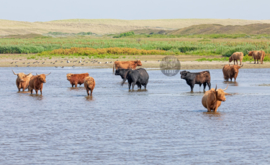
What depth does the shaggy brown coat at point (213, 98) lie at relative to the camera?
42.6 ft

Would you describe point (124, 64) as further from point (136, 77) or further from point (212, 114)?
point (212, 114)

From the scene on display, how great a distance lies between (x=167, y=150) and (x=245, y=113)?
5.35 m

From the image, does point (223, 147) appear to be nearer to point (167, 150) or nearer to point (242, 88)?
point (167, 150)

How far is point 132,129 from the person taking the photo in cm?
1101

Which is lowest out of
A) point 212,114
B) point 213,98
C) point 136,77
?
point 212,114

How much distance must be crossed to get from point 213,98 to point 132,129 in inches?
133

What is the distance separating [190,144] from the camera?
30.7 feet

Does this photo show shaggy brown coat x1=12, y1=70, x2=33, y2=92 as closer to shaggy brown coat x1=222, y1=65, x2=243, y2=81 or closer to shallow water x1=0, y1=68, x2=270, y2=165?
shallow water x1=0, y1=68, x2=270, y2=165

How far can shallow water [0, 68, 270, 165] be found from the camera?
845 cm

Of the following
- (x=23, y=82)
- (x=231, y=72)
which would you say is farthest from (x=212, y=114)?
(x=231, y=72)

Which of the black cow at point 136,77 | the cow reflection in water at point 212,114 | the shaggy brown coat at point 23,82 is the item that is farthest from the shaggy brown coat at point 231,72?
the cow reflection in water at point 212,114

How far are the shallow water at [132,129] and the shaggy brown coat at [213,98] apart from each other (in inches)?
11.4

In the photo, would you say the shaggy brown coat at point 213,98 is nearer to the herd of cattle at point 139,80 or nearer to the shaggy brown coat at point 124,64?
the herd of cattle at point 139,80

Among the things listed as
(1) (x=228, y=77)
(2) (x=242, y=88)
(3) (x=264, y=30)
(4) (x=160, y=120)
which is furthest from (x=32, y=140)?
(3) (x=264, y=30)
